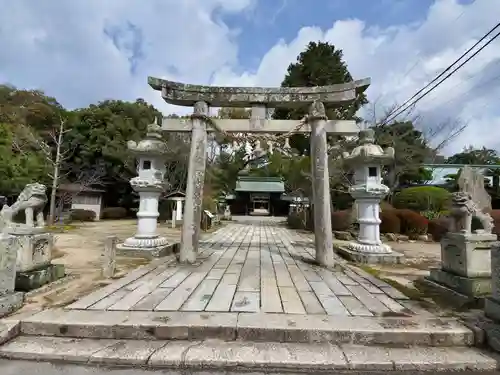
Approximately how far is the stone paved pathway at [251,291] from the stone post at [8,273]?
2.10ft

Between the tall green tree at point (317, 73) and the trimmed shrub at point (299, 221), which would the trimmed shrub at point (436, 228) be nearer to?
→ the trimmed shrub at point (299, 221)

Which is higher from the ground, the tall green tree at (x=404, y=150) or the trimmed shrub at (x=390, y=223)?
the tall green tree at (x=404, y=150)

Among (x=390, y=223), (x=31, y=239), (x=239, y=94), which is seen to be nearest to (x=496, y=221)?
(x=390, y=223)

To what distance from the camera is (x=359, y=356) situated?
272 centimetres

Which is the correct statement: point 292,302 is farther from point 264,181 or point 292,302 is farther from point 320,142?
point 264,181

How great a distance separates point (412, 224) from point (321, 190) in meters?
9.40

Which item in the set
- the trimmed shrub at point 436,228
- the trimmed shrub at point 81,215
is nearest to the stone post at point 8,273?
the trimmed shrub at point 436,228

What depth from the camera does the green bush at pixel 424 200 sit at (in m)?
16.9

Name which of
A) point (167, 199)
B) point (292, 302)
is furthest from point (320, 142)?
point (167, 199)

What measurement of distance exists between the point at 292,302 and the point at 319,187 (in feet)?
10.2

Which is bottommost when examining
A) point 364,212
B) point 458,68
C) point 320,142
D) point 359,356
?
point 359,356

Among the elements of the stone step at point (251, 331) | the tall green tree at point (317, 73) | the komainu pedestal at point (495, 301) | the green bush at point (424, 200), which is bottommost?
the stone step at point (251, 331)

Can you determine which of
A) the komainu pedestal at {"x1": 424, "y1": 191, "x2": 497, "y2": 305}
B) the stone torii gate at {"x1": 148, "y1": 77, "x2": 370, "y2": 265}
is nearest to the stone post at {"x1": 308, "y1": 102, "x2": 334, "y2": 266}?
the stone torii gate at {"x1": 148, "y1": 77, "x2": 370, "y2": 265}

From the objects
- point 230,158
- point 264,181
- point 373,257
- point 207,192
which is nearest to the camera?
point 373,257
